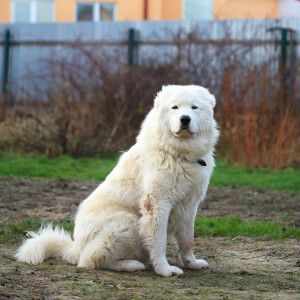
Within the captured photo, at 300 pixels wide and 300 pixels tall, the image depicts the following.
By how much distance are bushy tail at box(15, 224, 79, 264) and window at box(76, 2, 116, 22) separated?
21444 millimetres

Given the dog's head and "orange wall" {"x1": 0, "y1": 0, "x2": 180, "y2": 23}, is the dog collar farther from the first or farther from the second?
"orange wall" {"x1": 0, "y1": 0, "x2": 180, "y2": 23}

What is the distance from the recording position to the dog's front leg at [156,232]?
5.89 m

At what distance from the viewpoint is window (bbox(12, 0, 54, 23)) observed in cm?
2748

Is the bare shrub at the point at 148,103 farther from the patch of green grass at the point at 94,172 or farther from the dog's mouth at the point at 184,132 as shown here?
the dog's mouth at the point at 184,132

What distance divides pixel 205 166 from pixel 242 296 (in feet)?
4.58

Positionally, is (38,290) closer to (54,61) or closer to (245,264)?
(245,264)

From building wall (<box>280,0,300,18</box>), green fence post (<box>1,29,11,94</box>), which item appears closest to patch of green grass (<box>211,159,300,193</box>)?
green fence post (<box>1,29,11,94</box>)

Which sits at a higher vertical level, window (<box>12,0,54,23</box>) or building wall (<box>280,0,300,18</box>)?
building wall (<box>280,0,300,18</box>)

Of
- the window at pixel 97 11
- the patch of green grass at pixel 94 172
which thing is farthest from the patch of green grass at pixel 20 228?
the window at pixel 97 11

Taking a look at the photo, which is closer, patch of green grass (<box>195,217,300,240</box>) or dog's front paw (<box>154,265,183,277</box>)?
dog's front paw (<box>154,265,183,277</box>)

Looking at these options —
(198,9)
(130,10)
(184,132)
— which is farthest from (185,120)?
(198,9)

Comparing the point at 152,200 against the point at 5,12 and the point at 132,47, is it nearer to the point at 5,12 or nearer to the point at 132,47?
the point at 132,47

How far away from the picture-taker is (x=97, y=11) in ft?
89.2

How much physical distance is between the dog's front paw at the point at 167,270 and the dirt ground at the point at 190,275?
65 mm
